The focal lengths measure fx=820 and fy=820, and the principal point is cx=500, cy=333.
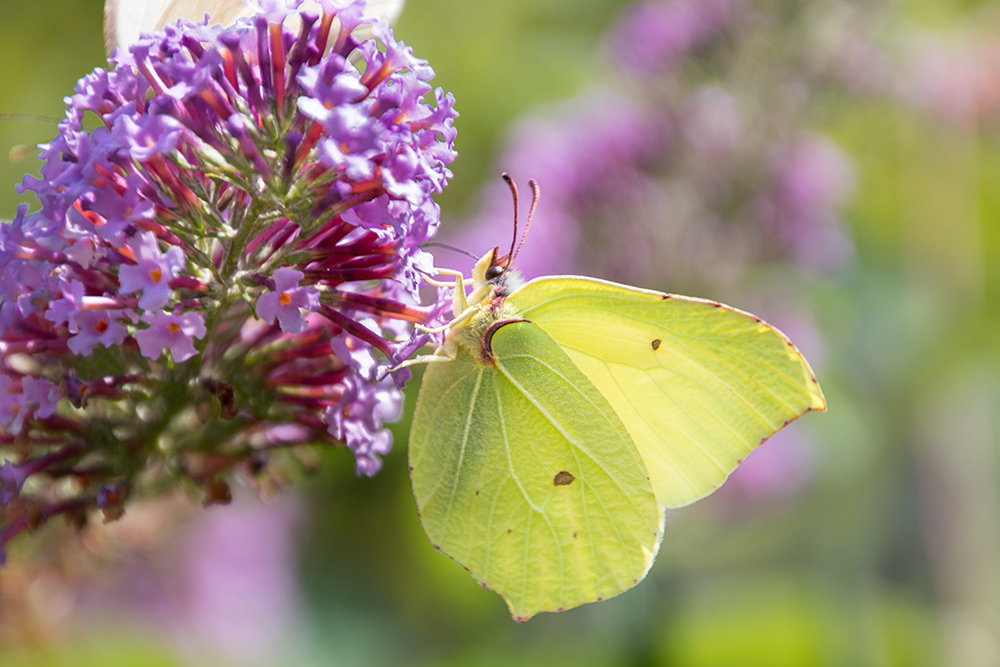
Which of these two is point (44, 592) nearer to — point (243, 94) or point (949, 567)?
point (243, 94)

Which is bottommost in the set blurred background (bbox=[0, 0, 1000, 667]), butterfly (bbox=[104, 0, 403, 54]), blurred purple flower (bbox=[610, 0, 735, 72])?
blurred background (bbox=[0, 0, 1000, 667])

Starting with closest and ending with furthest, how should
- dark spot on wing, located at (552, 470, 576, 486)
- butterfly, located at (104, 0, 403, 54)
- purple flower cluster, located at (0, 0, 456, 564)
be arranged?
purple flower cluster, located at (0, 0, 456, 564), butterfly, located at (104, 0, 403, 54), dark spot on wing, located at (552, 470, 576, 486)

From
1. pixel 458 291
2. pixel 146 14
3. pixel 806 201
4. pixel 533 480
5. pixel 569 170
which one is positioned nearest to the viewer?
pixel 146 14

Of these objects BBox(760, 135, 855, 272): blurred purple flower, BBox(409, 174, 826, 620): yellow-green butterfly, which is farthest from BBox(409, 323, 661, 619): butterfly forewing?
BBox(760, 135, 855, 272): blurred purple flower

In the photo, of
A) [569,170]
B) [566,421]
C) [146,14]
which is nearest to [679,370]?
[566,421]

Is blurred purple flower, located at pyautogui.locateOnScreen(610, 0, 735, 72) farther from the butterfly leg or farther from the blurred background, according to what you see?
the butterfly leg

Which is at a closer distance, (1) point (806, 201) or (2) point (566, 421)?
(2) point (566, 421)

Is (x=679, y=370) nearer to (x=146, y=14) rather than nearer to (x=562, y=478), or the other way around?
(x=562, y=478)

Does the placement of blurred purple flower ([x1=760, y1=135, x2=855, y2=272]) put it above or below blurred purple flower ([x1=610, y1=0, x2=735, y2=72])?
below
